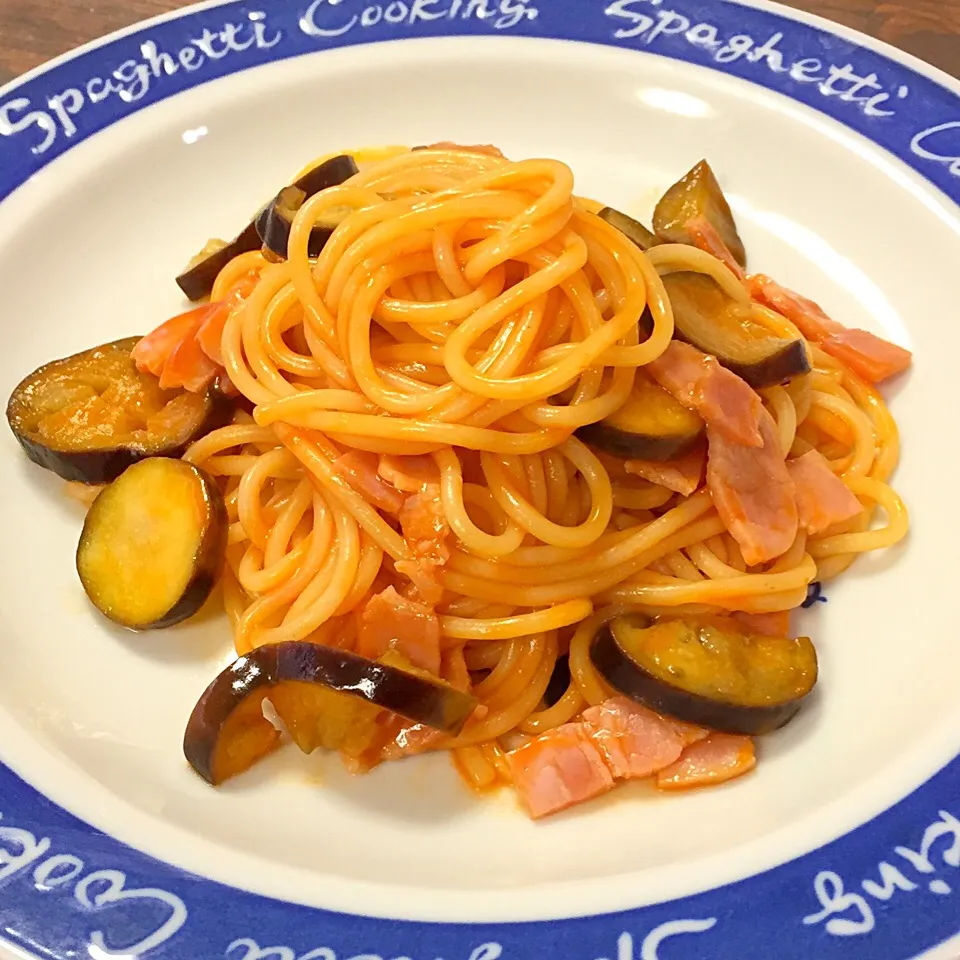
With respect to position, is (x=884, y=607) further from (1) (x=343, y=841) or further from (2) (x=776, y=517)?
(1) (x=343, y=841)

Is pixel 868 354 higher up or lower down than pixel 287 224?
lower down

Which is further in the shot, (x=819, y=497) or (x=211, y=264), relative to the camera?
(x=211, y=264)

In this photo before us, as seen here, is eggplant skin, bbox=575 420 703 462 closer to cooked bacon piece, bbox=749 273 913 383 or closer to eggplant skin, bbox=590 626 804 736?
eggplant skin, bbox=590 626 804 736

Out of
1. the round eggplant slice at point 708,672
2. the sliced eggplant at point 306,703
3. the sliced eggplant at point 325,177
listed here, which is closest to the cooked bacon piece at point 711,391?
the round eggplant slice at point 708,672

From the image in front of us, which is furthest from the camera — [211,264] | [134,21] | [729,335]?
[134,21]

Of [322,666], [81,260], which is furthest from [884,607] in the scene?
[81,260]

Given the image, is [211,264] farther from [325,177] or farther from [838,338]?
[838,338]

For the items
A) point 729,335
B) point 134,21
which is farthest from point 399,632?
point 134,21
